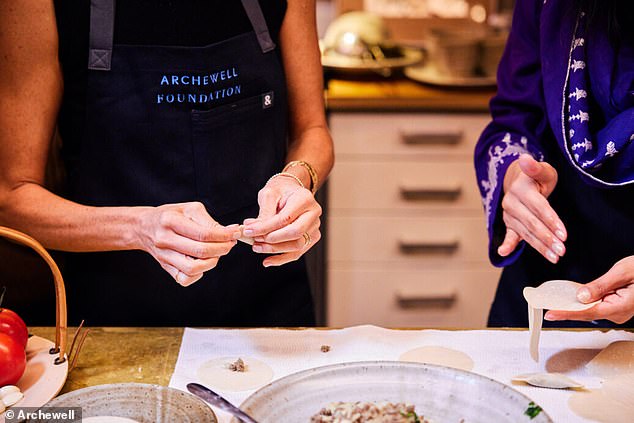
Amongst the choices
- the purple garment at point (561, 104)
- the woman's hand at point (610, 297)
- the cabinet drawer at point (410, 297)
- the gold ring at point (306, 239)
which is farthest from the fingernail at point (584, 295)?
the cabinet drawer at point (410, 297)

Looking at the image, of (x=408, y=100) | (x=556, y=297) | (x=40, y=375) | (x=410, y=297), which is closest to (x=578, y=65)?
(x=556, y=297)

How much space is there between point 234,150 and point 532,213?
54cm

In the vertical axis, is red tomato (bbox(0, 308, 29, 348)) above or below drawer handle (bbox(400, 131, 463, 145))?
above

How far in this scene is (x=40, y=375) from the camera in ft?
3.61

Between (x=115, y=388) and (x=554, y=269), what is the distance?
2.85 ft

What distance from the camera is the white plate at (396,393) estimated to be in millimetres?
1011

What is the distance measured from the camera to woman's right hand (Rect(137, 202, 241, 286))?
1.15 meters

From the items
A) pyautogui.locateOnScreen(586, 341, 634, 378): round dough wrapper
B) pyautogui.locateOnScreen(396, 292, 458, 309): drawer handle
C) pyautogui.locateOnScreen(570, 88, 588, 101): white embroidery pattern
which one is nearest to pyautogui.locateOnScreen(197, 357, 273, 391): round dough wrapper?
pyautogui.locateOnScreen(586, 341, 634, 378): round dough wrapper

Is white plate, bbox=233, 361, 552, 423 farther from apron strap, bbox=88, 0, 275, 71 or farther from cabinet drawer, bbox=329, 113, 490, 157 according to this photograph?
cabinet drawer, bbox=329, 113, 490, 157

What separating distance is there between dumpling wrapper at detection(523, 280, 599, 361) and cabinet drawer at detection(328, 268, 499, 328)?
59.3 inches

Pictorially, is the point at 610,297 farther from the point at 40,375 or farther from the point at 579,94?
the point at 40,375

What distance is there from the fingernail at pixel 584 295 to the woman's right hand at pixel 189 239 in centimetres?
49

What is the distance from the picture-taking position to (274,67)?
4.96 feet

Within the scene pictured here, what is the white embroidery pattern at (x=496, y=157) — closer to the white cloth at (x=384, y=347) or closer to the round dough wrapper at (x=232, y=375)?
the white cloth at (x=384, y=347)
